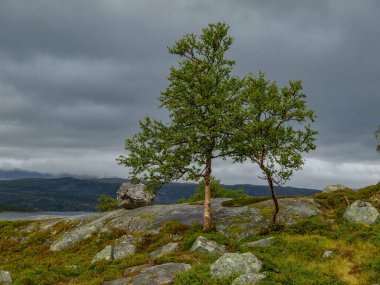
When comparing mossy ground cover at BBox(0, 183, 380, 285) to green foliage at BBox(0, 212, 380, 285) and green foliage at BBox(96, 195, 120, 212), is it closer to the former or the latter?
green foliage at BBox(0, 212, 380, 285)

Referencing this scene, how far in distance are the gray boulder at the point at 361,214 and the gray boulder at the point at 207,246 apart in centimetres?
1359

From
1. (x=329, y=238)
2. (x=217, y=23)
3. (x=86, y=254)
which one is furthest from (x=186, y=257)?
(x=217, y=23)

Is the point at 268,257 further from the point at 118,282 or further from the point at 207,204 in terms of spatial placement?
the point at 207,204

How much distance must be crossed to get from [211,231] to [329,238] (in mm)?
10623

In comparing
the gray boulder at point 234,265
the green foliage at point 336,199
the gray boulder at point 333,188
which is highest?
the gray boulder at point 333,188

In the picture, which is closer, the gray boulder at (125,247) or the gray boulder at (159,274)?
the gray boulder at (159,274)

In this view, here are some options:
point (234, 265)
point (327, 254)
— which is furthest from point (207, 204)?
point (234, 265)

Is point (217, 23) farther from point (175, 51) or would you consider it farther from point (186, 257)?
point (186, 257)

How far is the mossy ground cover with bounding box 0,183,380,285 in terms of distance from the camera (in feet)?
67.5

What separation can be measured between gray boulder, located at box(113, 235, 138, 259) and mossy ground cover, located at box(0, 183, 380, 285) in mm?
817

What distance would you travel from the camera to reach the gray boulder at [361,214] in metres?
33.6

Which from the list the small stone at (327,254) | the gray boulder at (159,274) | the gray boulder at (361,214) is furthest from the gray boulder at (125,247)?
the gray boulder at (361,214)

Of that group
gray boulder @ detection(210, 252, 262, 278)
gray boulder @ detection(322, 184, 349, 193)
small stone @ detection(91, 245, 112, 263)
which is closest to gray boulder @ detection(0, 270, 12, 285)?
small stone @ detection(91, 245, 112, 263)

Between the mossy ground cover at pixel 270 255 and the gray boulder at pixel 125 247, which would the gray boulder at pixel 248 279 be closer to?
the mossy ground cover at pixel 270 255
